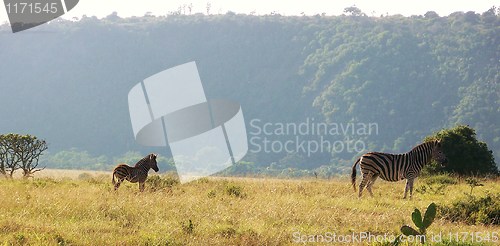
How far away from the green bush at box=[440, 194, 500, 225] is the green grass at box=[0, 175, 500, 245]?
1.21ft

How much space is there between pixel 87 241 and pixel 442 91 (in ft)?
360

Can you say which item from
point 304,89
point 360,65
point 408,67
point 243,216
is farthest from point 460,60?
point 243,216

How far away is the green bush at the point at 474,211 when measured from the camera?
45.9ft

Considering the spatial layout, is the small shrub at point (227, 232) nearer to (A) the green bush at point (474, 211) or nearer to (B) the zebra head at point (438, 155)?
(A) the green bush at point (474, 211)

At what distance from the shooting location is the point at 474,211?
14.4 meters

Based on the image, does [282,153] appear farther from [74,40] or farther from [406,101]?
[74,40]

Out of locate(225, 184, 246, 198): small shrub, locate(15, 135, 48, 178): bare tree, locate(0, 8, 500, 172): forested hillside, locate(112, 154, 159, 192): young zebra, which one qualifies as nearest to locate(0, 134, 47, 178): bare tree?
locate(15, 135, 48, 178): bare tree

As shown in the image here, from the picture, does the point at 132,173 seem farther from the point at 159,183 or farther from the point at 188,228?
the point at 188,228

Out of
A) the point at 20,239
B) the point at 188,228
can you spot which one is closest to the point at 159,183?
the point at 188,228

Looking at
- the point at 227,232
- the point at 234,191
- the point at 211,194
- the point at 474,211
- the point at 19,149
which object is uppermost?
the point at 227,232

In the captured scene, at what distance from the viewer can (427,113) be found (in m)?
105

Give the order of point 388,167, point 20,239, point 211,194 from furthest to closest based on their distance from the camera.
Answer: point 388,167
point 211,194
point 20,239

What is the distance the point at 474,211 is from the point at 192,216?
644 centimetres

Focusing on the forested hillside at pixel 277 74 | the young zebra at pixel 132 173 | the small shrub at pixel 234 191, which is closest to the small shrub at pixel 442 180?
the small shrub at pixel 234 191
